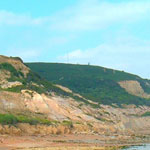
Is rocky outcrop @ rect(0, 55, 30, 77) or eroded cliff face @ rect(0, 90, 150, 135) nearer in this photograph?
eroded cliff face @ rect(0, 90, 150, 135)

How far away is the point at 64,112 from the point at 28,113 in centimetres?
1257

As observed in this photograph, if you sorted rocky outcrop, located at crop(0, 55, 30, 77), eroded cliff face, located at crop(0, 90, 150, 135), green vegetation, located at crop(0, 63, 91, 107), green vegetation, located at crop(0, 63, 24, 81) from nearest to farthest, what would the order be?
eroded cliff face, located at crop(0, 90, 150, 135) → green vegetation, located at crop(0, 63, 91, 107) → green vegetation, located at crop(0, 63, 24, 81) → rocky outcrop, located at crop(0, 55, 30, 77)

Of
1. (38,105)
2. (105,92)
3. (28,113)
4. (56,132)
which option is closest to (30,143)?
(56,132)

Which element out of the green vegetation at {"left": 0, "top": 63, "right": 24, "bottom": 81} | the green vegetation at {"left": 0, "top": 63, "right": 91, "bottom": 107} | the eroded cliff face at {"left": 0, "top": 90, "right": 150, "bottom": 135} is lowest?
the eroded cliff face at {"left": 0, "top": 90, "right": 150, "bottom": 135}

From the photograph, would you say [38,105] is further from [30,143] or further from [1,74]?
[30,143]

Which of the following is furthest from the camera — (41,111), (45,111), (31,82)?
(31,82)

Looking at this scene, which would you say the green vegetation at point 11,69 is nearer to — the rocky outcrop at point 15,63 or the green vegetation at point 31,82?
the green vegetation at point 31,82

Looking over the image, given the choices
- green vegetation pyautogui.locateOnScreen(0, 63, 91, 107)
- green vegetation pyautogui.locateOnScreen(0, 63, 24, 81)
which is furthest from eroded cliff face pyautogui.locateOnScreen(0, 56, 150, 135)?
green vegetation pyautogui.locateOnScreen(0, 63, 24, 81)

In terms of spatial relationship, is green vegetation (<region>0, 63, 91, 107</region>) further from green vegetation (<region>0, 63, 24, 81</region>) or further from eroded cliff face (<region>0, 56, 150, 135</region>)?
eroded cliff face (<region>0, 56, 150, 135</region>)

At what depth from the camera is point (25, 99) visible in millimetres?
98875

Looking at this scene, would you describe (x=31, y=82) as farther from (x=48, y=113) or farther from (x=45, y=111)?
(x=48, y=113)

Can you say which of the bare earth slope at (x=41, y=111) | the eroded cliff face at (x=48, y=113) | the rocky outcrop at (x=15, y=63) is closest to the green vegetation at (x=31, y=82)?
the bare earth slope at (x=41, y=111)

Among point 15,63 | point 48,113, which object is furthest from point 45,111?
point 15,63

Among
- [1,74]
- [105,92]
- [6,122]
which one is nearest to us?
[6,122]
